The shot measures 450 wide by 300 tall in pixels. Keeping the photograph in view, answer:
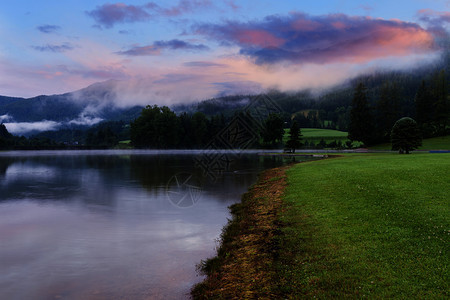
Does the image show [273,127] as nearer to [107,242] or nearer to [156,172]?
[156,172]

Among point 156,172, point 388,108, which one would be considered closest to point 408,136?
point 156,172

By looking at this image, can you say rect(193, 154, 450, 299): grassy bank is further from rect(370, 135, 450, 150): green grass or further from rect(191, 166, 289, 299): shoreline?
rect(370, 135, 450, 150): green grass

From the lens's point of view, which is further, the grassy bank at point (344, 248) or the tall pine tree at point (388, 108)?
the tall pine tree at point (388, 108)

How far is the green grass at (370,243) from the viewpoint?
23.7ft

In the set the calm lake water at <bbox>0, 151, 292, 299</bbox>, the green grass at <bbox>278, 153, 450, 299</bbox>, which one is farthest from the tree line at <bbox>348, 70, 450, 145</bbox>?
the green grass at <bbox>278, 153, 450, 299</bbox>

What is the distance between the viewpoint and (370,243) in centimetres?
958

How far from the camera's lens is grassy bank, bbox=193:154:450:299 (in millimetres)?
7410

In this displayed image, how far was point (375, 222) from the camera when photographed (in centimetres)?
1147

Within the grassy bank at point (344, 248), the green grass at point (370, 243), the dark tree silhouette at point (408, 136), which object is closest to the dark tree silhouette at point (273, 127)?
the dark tree silhouette at point (408, 136)

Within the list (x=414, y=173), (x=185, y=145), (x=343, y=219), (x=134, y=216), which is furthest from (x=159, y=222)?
(x=185, y=145)

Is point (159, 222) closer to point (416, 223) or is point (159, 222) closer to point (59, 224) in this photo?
point (59, 224)

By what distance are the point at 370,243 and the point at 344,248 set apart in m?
0.86

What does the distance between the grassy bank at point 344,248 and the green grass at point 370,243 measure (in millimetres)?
22

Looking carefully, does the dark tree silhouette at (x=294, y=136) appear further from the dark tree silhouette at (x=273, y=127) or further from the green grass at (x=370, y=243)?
the green grass at (x=370, y=243)
